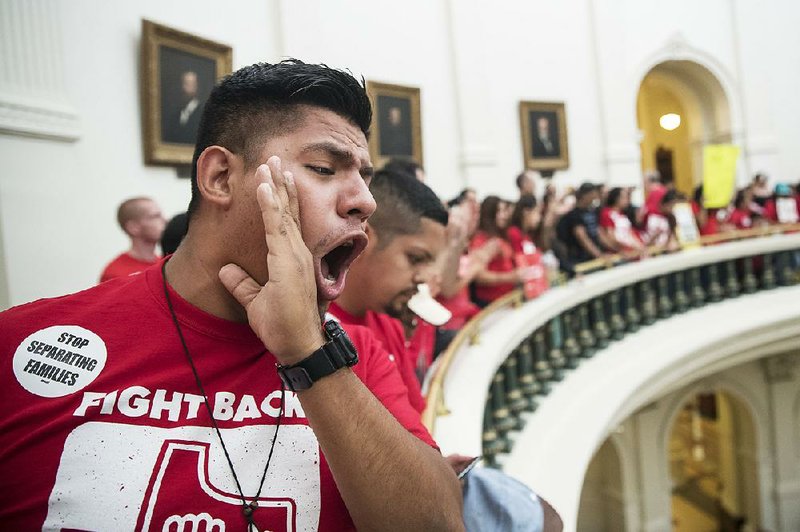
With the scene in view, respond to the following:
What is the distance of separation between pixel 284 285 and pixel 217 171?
1.02 feet

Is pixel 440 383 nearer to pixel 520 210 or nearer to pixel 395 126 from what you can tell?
pixel 520 210

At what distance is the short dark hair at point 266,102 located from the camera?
3.54 feet

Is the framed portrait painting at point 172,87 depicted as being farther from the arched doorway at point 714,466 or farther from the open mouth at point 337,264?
the arched doorway at point 714,466

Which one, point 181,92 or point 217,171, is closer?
point 217,171

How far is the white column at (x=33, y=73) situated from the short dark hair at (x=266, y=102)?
309cm

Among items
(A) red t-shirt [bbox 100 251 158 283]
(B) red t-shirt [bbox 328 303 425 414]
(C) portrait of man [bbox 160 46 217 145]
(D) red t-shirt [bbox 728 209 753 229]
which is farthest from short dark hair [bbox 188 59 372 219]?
(D) red t-shirt [bbox 728 209 753 229]

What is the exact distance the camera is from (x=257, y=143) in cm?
107

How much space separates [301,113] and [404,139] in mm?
7151

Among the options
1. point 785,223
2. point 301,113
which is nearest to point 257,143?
point 301,113

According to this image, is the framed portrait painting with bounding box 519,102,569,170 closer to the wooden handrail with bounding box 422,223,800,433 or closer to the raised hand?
the wooden handrail with bounding box 422,223,800,433

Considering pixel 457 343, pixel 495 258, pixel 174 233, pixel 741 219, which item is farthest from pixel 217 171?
pixel 741 219

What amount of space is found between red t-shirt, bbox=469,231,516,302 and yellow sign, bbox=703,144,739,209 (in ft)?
13.8

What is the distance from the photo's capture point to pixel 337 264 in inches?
43.7

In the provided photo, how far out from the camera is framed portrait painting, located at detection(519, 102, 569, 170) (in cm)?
1019
